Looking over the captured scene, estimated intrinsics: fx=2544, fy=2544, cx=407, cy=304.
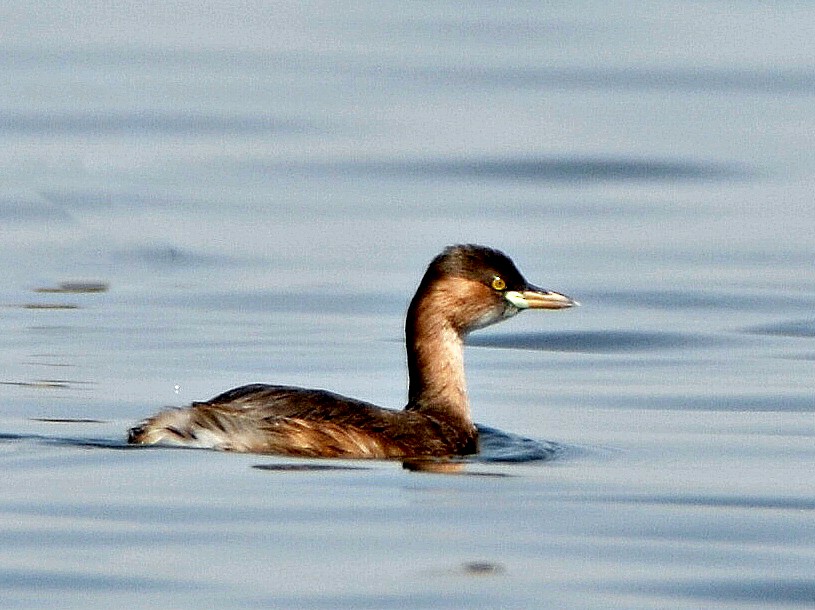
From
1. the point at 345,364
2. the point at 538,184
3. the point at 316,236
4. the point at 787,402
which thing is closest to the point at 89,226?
the point at 316,236

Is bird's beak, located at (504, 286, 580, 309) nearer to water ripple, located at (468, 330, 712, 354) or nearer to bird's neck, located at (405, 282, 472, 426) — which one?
bird's neck, located at (405, 282, 472, 426)

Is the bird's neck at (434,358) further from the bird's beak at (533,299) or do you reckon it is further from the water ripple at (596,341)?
the water ripple at (596,341)

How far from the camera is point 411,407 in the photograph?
11.5m

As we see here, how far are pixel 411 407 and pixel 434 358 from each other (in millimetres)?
245

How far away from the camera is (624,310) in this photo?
50.0ft

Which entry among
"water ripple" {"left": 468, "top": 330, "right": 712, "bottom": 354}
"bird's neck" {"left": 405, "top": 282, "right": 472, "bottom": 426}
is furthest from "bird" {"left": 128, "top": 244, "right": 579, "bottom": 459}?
"water ripple" {"left": 468, "top": 330, "right": 712, "bottom": 354}

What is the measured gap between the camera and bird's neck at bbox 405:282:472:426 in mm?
11367

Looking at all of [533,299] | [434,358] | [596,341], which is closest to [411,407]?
[434,358]

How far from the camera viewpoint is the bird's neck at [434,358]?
1137 centimetres

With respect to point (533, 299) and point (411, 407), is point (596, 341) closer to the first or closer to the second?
point (533, 299)

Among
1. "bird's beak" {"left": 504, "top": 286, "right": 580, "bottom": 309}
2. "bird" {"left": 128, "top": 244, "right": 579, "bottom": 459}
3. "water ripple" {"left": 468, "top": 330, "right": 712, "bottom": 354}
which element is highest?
"water ripple" {"left": 468, "top": 330, "right": 712, "bottom": 354}

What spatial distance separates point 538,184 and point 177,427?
31.5ft

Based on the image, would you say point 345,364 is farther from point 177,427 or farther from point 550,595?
point 550,595

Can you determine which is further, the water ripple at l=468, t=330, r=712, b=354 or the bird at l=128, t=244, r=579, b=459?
the water ripple at l=468, t=330, r=712, b=354
